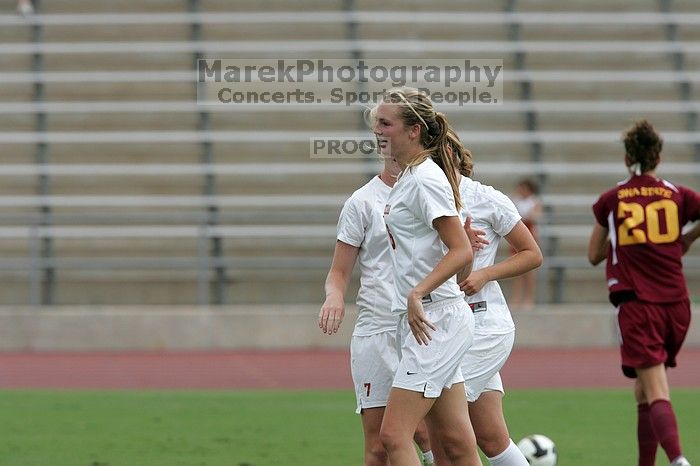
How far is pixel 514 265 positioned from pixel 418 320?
107 centimetres

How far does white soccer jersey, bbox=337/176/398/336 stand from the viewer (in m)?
5.99

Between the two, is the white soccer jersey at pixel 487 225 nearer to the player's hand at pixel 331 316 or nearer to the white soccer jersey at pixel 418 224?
the player's hand at pixel 331 316

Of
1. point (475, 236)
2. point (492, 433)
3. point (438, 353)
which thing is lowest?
point (492, 433)

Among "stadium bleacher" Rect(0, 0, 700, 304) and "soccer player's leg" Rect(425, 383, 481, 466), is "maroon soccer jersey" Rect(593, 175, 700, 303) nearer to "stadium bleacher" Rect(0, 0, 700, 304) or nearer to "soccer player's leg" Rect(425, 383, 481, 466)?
"soccer player's leg" Rect(425, 383, 481, 466)

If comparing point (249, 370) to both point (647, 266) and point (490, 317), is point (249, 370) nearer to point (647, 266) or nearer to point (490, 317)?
point (647, 266)

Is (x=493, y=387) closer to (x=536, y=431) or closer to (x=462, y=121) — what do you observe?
(x=536, y=431)

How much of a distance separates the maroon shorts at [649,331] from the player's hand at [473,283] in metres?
1.56

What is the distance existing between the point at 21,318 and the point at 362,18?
25.9 feet

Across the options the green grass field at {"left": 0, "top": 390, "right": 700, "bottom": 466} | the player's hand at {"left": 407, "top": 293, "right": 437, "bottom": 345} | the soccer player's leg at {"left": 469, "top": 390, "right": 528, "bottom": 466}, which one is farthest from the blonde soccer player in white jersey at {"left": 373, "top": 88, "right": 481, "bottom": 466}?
the green grass field at {"left": 0, "top": 390, "right": 700, "bottom": 466}

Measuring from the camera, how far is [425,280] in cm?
495

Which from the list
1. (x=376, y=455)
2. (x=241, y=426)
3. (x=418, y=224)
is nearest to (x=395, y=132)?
(x=418, y=224)

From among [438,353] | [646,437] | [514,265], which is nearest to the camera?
[438,353]

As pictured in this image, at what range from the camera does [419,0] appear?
21719 mm

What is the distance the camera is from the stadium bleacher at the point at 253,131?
1775cm
